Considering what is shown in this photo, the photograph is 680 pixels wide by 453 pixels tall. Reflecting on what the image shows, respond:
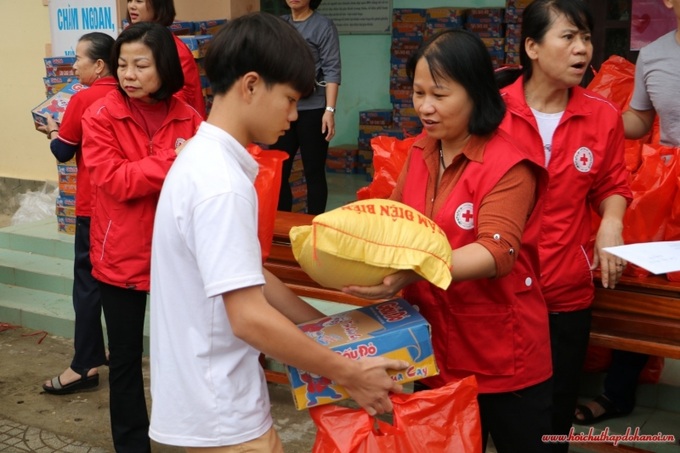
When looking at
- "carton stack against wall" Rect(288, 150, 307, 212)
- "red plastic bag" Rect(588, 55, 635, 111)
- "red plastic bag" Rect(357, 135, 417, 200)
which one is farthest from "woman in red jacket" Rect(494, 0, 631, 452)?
"carton stack against wall" Rect(288, 150, 307, 212)

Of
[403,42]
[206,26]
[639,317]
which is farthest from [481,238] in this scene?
[403,42]

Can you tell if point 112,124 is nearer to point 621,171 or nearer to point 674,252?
point 621,171

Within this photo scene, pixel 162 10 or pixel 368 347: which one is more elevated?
pixel 162 10

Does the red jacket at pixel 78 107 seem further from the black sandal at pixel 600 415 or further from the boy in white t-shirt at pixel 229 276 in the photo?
the black sandal at pixel 600 415

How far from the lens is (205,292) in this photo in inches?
70.0

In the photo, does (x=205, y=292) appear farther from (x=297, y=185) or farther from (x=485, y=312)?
(x=297, y=185)

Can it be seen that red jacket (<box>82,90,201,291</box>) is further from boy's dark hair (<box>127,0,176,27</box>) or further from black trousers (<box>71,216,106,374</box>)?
boy's dark hair (<box>127,0,176,27</box>)

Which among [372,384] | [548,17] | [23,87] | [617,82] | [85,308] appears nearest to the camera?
[372,384]

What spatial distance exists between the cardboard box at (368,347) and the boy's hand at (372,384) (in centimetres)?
4

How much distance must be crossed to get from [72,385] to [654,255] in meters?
3.19

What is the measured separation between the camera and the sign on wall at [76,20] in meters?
6.18

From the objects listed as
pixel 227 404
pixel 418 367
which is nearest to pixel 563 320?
pixel 418 367

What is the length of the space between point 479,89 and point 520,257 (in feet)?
1.46

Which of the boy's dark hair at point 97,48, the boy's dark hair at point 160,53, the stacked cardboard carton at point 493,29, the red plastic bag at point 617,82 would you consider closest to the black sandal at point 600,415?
the red plastic bag at point 617,82
